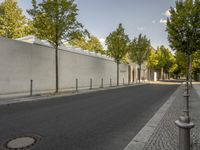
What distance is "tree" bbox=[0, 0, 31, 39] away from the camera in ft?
111

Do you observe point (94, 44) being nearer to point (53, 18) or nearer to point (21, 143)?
point (53, 18)

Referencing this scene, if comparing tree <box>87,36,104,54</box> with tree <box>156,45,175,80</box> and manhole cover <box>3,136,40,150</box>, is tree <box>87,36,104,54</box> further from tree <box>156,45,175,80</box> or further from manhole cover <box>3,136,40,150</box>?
manhole cover <box>3,136,40,150</box>

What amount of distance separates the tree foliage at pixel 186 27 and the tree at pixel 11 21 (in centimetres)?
2601

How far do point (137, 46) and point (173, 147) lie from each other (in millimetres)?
37554

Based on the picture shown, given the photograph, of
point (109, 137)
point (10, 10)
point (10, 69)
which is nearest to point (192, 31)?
point (109, 137)

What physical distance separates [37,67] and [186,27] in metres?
12.5

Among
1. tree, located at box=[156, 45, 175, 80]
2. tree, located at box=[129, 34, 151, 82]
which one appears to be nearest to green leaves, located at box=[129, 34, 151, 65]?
tree, located at box=[129, 34, 151, 82]

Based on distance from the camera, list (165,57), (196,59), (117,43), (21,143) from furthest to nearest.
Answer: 1. (165,57)
2. (196,59)
3. (117,43)
4. (21,143)

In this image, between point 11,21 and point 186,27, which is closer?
point 186,27

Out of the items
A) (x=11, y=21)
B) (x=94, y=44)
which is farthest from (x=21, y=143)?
(x=94, y=44)

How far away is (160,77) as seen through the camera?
72.2 metres

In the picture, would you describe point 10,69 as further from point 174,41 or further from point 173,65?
point 173,65

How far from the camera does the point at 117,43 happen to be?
2978cm

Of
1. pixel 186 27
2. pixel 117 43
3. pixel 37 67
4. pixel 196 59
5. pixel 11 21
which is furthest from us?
pixel 11 21
